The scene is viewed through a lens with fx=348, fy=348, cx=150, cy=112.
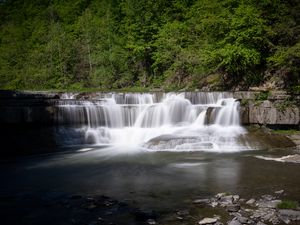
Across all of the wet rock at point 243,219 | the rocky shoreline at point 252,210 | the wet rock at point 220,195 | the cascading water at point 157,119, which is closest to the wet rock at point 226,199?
the rocky shoreline at point 252,210

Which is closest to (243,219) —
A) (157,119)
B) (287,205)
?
(287,205)

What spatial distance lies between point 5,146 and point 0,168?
4.05m

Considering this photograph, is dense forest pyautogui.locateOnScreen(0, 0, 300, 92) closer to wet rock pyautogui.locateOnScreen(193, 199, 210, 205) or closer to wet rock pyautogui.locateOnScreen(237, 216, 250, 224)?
wet rock pyautogui.locateOnScreen(193, 199, 210, 205)

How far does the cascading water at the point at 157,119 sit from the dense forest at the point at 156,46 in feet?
15.5

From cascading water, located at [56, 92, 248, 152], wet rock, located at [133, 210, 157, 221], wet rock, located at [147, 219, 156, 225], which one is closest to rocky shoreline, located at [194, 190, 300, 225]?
wet rock, located at [147, 219, 156, 225]

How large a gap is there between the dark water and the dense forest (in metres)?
9.91

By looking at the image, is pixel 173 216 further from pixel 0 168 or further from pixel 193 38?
pixel 193 38

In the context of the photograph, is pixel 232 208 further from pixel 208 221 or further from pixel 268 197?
pixel 268 197

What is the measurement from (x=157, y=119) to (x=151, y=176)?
10979 mm

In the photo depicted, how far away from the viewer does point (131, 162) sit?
17.1 meters

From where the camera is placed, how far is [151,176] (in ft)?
46.4

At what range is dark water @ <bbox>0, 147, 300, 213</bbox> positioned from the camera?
11574 millimetres

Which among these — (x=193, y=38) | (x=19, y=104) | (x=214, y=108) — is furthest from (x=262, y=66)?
(x=19, y=104)

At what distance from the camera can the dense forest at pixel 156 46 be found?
2564cm
